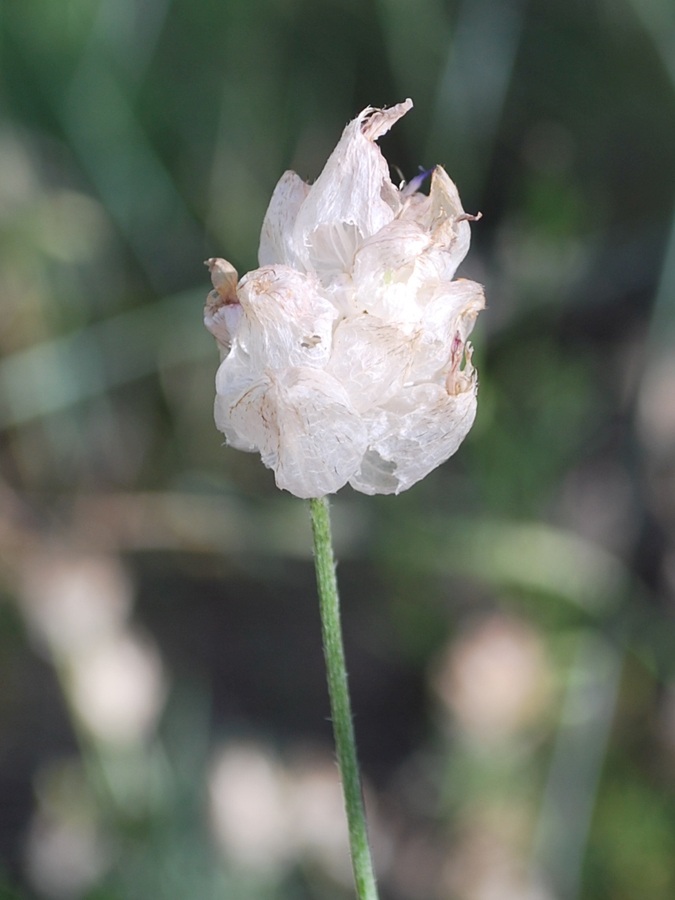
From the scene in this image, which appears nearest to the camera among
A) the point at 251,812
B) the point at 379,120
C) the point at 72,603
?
the point at 379,120

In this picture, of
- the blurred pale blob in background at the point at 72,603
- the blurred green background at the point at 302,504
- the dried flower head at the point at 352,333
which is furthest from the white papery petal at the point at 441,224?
the blurred pale blob in background at the point at 72,603

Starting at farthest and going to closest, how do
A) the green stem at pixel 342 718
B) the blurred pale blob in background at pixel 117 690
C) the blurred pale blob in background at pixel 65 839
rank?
Result: 1. the blurred pale blob in background at pixel 117 690
2. the blurred pale blob in background at pixel 65 839
3. the green stem at pixel 342 718

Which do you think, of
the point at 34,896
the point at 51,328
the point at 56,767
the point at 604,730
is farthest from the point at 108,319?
the point at 604,730

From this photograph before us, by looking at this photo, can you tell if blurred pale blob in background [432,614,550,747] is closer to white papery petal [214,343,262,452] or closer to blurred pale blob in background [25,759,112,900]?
blurred pale blob in background [25,759,112,900]

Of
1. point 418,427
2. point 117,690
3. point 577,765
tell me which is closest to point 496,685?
point 577,765

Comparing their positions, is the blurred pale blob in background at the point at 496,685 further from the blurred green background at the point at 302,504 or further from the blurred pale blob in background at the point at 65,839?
the blurred pale blob in background at the point at 65,839

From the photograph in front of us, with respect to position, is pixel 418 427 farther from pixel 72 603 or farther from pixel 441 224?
pixel 72 603

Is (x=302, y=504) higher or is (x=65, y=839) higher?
(x=302, y=504)

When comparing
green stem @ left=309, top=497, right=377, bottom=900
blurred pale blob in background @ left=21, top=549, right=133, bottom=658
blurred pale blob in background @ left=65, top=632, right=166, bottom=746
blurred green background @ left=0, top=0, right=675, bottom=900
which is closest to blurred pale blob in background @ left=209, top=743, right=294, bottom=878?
blurred green background @ left=0, top=0, right=675, bottom=900
